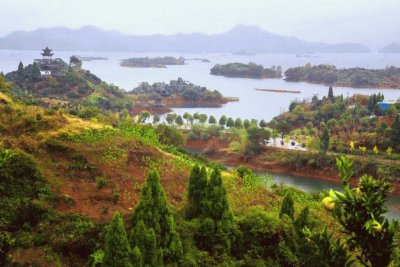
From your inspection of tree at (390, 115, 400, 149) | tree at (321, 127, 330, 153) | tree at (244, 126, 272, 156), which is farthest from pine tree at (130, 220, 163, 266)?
tree at (244, 126, 272, 156)

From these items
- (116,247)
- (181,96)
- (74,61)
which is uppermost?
(74,61)

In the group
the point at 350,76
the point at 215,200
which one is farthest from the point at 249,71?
the point at 215,200

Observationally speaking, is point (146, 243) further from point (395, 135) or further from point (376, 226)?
point (395, 135)

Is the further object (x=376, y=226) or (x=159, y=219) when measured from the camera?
(x=159, y=219)

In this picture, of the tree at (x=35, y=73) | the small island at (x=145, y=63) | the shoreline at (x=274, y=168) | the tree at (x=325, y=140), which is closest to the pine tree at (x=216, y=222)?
the shoreline at (x=274, y=168)

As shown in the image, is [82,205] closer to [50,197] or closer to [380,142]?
[50,197]

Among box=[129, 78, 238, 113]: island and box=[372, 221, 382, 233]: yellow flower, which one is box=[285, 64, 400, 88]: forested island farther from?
box=[372, 221, 382, 233]: yellow flower

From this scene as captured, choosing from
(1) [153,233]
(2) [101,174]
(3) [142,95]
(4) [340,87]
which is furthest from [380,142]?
(4) [340,87]

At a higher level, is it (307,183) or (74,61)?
(74,61)
